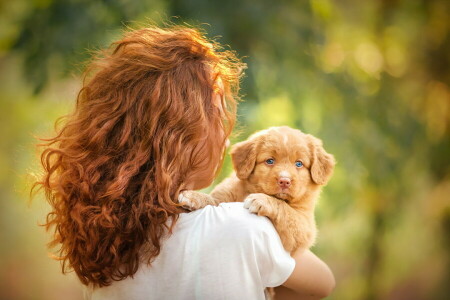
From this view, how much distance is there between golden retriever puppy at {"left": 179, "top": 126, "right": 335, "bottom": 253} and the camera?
2.35 metres

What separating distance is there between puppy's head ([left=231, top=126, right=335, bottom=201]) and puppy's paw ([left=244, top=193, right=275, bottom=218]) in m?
0.20

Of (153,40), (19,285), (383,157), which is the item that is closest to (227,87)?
(153,40)

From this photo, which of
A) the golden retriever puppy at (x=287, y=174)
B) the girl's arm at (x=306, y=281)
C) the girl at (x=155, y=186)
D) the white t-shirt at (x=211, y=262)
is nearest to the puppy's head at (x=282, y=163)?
the golden retriever puppy at (x=287, y=174)

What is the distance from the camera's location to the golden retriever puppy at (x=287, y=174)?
235 cm

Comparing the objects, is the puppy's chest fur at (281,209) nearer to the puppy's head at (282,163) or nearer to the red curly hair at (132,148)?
the puppy's head at (282,163)

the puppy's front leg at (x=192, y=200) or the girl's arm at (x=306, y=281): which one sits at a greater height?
the puppy's front leg at (x=192, y=200)

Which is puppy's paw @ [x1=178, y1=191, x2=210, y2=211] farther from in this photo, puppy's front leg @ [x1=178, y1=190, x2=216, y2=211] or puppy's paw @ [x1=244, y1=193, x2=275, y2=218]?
puppy's paw @ [x1=244, y1=193, x2=275, y2=218]

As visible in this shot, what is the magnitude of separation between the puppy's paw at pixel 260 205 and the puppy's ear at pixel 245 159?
0.32 metres

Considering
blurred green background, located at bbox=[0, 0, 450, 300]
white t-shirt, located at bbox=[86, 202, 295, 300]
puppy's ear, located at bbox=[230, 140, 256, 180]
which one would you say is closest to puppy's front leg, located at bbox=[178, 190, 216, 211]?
white t-shirt, located at bbox=[86, 202, 295, 300]

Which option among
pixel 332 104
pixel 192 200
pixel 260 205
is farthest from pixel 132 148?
pixel 332 104

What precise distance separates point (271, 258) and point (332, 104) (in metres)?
3.18

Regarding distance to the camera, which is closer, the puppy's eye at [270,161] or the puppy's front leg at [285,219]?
the puppy's front leg at [285,219]

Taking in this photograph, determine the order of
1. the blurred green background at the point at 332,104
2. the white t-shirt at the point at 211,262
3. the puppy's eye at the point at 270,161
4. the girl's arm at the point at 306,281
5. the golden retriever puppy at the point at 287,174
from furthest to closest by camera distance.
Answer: the blurred green background at the point at 332,104, the puppy's eye at the point at 270,161, the golden retriever puppy at the point at 287,174, the girl's arm at the point at 306,281, the white t-shirt at the point at 211,262

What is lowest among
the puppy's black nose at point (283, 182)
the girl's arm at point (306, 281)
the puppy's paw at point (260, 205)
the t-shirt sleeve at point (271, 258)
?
the girl's arm at point (306, 281)
